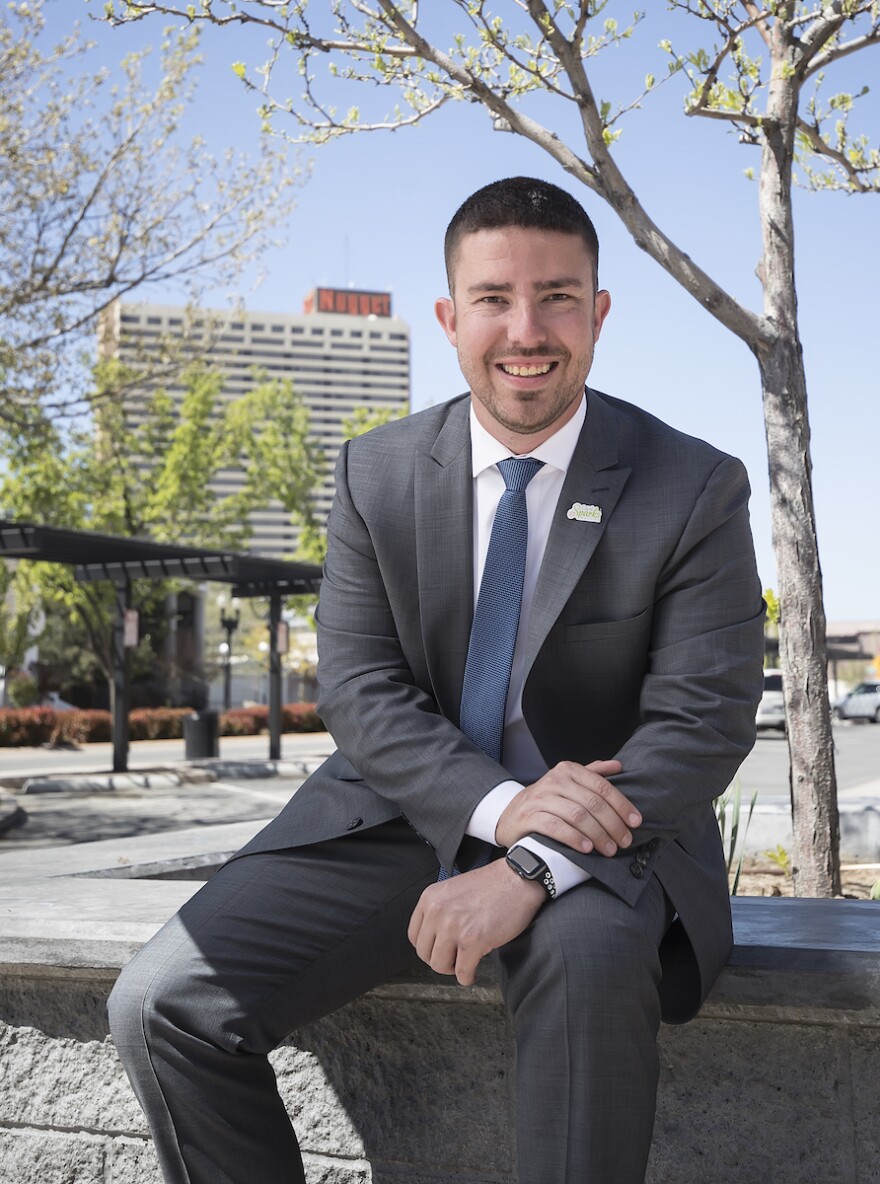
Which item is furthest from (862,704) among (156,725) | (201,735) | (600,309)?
(600,309)

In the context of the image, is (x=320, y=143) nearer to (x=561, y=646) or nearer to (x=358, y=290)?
(x=561, y=646)

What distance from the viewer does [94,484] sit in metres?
28.2

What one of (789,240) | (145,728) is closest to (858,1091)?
(789,240)

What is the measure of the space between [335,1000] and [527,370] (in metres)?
1.24

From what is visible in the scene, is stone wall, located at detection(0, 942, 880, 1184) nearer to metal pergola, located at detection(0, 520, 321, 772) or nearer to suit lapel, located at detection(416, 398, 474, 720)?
suit lapel, located at detection(416, 398, 474, 720)

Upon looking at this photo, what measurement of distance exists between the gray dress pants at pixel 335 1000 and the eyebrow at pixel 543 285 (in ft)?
3.47

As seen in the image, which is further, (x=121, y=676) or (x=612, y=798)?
(x=121, y=676)

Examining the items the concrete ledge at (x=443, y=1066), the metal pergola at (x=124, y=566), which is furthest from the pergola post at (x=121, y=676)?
the concrete ledge at (x=443, y=1066)

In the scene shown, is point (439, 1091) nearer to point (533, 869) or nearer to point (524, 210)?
point (533, 869)

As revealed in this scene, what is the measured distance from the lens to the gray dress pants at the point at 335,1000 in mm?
1761

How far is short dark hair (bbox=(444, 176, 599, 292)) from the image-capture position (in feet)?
7.76

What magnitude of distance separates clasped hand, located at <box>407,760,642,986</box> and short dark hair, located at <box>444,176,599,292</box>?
1.05 meters

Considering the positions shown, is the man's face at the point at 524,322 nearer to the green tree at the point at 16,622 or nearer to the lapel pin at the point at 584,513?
the lapel pin at the point at 584,513

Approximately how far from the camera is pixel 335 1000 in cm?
219
